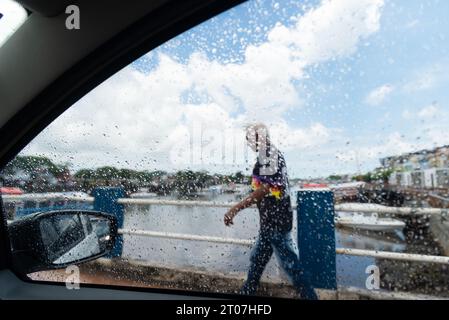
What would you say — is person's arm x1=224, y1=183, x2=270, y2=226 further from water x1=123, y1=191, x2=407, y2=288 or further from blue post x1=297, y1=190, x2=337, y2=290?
blue post x1=297, y1=190, x2=337, y2=290

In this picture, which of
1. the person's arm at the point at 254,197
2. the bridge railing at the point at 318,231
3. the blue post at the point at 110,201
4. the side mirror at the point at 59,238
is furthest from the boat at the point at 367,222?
the blue post at the point at 110,201

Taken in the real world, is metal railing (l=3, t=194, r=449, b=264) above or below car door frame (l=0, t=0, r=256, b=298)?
below

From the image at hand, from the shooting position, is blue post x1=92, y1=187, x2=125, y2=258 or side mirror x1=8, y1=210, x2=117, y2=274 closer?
side mirror x1=8, y1=210, x2=117, y2=274

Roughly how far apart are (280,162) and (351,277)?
3.00 ft

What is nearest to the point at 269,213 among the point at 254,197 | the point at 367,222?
the point at 254,197

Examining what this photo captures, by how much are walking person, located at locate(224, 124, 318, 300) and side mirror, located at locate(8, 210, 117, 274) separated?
0.83 meters

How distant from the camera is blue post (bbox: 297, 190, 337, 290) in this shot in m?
2.09

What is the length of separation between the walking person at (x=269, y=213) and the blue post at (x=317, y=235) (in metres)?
0.10

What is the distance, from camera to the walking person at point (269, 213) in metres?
1.89

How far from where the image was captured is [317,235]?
2156 millimetres

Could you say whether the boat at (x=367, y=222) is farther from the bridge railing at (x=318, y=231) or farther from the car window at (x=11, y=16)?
the car window at (x=11, y=16)

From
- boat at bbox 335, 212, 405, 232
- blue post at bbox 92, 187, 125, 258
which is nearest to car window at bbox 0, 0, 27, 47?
blue post at bbox 92, 187, 125, 258
